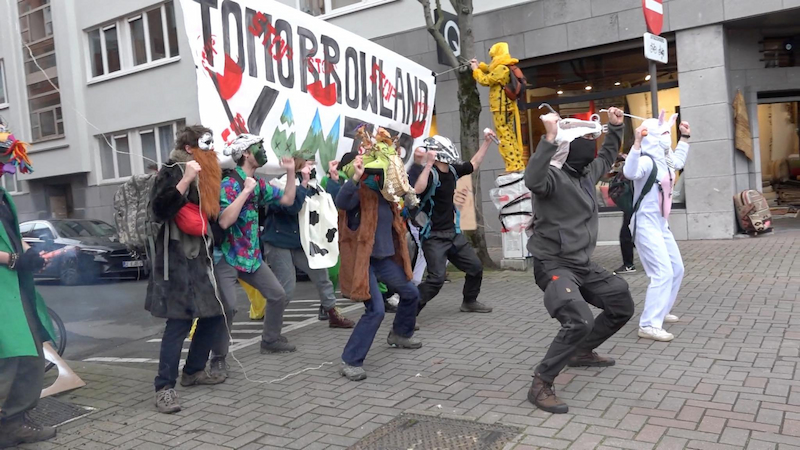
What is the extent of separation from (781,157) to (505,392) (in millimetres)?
12565

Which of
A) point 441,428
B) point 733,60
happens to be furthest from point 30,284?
point 733,60

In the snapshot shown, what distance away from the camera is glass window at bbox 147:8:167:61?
1902cm

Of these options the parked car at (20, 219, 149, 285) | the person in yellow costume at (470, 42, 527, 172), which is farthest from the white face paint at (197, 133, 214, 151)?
the parked car at (20, 219, 149, 285)

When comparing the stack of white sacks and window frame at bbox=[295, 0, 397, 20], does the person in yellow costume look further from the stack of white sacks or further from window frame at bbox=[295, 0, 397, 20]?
window frame at bbox=[295, 0, 397, 20]

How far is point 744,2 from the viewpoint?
11.1m

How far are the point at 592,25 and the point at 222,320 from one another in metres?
9.91

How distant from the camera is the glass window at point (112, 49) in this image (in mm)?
19859

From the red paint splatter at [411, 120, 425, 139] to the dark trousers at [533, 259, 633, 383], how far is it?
4.68m

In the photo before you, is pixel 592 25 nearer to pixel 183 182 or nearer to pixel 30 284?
pixel 183 182

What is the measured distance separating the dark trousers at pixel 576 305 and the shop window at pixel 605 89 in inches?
308

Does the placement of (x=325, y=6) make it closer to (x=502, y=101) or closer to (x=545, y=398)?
(x=502, y=101)

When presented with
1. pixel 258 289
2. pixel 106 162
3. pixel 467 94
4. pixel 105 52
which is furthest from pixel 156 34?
pixel 258 289

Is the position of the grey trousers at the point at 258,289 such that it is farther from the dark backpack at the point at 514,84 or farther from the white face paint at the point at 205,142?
the dark backpack at the point at 514,84

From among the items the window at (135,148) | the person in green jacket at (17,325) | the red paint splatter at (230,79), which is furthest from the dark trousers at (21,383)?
the window at (135,148)
